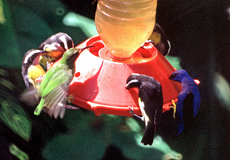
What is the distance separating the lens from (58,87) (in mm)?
737

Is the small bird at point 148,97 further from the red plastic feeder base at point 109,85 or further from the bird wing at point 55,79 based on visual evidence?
the bird wing at point 55,79

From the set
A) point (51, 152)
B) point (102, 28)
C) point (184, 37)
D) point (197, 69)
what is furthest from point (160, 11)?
point (51, 152)

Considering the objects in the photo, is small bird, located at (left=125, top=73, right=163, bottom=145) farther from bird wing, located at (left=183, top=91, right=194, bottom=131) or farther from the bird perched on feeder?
the bird perched on feeder

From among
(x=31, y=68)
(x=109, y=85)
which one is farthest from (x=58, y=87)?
(x=31, y=68)

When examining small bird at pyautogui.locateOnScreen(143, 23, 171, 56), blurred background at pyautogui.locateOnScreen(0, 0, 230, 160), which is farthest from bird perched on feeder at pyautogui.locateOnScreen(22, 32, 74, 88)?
blurred background at pyautogui.locateOnScreen(0, 0, 230, 160)

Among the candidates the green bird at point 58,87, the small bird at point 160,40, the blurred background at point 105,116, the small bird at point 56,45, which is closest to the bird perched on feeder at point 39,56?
the small bird at point 56,45

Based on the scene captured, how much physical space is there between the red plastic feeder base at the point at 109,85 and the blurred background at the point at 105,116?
730 millimetres

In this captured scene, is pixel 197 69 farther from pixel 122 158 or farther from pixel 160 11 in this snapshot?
pixel 122 158

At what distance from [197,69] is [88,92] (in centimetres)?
102

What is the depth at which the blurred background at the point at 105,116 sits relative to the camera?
1.44 m

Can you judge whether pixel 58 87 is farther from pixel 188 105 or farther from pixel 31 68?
pixel 188 105

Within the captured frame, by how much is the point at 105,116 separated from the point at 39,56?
3.07 ft

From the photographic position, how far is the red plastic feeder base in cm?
71

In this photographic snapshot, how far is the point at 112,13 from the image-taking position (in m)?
0.79
